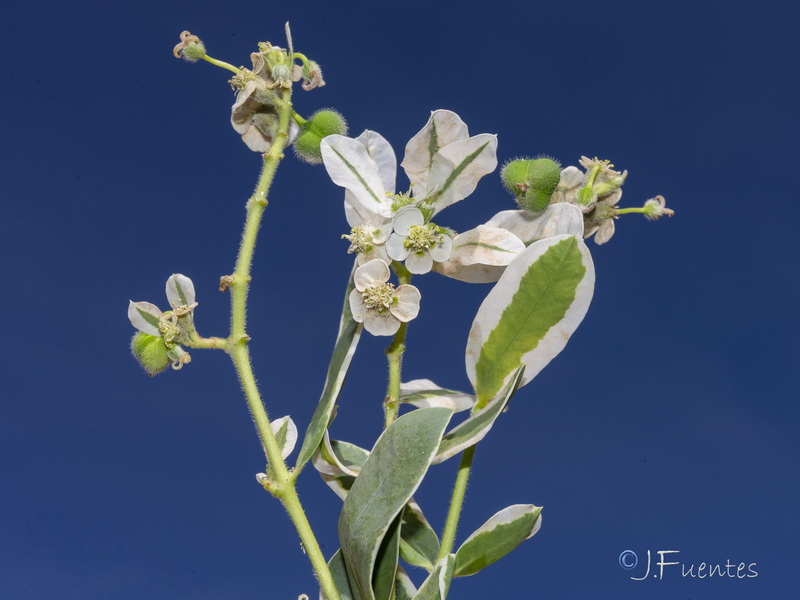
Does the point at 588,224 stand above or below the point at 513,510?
above

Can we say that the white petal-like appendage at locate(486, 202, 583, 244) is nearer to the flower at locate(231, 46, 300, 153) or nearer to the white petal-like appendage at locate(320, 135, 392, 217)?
the white petal-like appendage at locate(320, 135, 392, 217)

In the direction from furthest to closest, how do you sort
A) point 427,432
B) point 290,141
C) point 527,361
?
1. point 290,141
2. point 527,361
3. point 427,432

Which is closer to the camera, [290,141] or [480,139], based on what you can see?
[480,139]

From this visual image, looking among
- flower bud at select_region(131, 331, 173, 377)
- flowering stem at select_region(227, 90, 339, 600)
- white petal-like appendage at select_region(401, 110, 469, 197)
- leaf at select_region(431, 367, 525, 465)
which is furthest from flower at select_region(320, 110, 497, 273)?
flower bud at select_region(131, 331, 173, 377)

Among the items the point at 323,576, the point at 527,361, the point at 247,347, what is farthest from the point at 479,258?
the point at 323,576

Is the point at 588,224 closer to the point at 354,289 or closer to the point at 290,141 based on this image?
the point at 354,289

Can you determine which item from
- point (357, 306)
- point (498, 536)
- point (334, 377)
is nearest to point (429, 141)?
point (357, 306)
